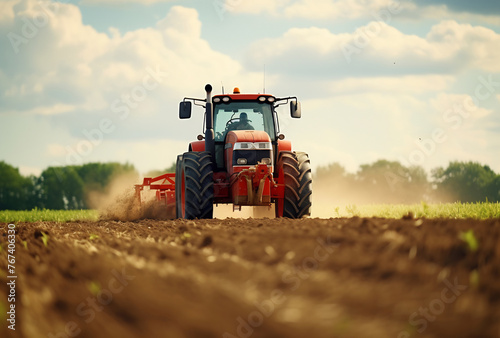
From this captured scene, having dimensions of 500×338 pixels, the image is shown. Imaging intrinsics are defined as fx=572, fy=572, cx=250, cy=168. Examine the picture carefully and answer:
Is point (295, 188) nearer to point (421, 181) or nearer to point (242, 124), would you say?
point (242, 124)

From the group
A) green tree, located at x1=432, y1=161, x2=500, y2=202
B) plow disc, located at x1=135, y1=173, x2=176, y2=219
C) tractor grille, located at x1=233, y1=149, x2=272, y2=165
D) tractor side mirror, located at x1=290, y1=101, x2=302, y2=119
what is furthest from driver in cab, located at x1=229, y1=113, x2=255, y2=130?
green tree, located at x1=432, y1=161, x2=500, y2=202

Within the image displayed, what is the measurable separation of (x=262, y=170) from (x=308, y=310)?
764 centimetres

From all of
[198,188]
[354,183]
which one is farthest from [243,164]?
[354,183]

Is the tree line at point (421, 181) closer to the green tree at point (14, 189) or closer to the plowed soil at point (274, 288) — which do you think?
the green tree at point (14, 189)

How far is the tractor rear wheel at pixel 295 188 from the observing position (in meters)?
11.0

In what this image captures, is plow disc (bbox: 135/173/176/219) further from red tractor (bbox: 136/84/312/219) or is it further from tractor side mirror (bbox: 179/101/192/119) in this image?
tractor side mirror (bbox: 179/101/192/119)

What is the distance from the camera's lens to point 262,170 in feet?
34.9

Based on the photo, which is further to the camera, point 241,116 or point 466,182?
point 466,182

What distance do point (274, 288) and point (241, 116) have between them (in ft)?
29.3

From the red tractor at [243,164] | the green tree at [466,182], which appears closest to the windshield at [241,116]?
the red tractor at [243,164]

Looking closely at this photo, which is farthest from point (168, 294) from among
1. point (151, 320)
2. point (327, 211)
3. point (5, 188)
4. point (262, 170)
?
point (5, 188)

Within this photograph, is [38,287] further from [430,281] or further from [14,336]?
[430,281]

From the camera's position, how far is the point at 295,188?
11.1 meters

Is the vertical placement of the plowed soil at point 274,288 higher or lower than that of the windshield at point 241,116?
lower
